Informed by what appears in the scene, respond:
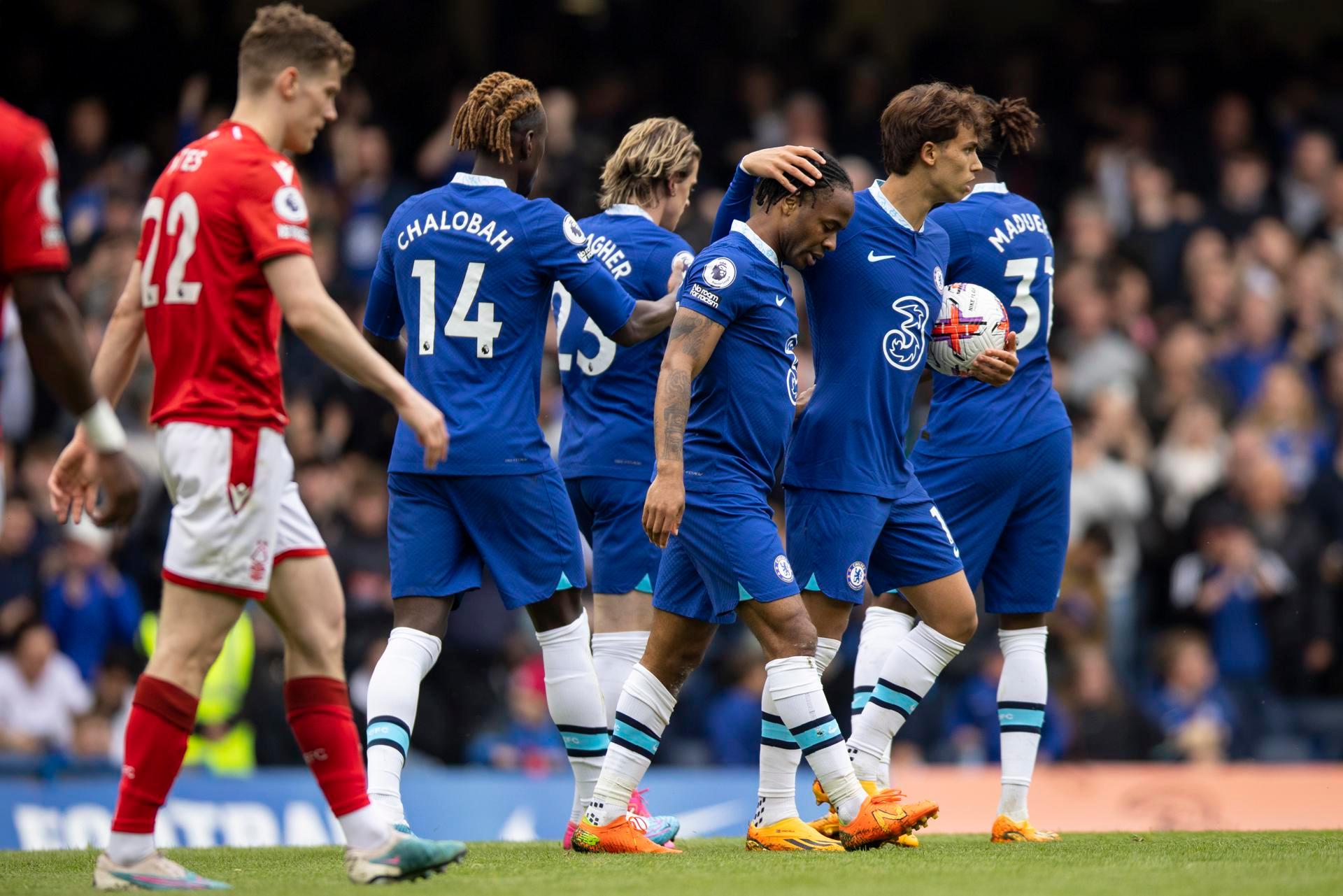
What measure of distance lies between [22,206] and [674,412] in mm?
2242

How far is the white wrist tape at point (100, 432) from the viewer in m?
4.82

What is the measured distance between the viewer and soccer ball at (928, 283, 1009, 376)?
21.8 feet

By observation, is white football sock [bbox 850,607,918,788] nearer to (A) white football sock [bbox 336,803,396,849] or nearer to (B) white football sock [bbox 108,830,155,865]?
(A) white football sock [bbox 336,803,396,849]

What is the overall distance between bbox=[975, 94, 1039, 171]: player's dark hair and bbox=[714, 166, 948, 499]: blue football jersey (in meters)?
0.78

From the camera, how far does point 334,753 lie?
17.0 ft

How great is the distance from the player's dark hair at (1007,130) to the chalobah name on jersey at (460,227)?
6.89ft

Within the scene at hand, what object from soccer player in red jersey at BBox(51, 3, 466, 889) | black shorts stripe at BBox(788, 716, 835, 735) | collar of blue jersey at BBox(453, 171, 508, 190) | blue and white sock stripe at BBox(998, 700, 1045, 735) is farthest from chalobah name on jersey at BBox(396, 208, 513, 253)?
blue and white sock stripe at BBox(998, 700, 1045, 735)

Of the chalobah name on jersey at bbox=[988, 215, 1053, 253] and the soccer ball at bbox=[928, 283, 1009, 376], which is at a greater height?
the chalobah name on jersey at bbox=[988, 215, 1053, 253]

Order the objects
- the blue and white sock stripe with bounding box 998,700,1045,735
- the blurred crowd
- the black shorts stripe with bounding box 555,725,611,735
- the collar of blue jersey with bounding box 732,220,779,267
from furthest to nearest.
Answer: the blurred crowd → the blue and white sock stripe with bounding box 998,700,1045,735 → the black shorts stripe with bounding box 555,725,611,735 → the collar of blue jersey with bounding box 732,220,779,267

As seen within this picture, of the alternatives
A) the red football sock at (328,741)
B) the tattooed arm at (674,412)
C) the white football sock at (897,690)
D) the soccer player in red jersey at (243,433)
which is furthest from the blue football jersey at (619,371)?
the red football sock at (328,741)

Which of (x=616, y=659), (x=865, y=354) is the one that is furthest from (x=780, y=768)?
(x=865, y=354)

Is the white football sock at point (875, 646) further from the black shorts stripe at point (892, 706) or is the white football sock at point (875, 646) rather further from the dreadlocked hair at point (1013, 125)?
the dreadlocked hair at point (1013, 125)

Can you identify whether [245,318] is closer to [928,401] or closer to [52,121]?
[928,401]

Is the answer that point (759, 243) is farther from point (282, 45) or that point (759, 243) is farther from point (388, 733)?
point (388, 733)
